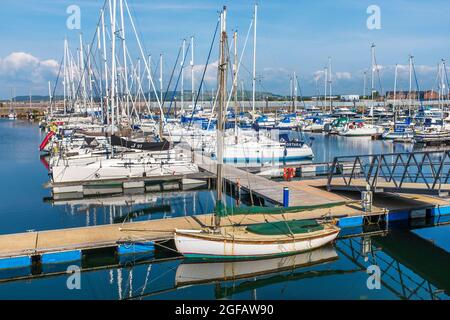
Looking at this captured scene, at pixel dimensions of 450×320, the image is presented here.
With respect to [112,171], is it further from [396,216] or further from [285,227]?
[396,216]

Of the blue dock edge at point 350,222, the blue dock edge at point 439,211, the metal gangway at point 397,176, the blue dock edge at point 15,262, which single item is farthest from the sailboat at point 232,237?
the blue dock edge at point 439,211

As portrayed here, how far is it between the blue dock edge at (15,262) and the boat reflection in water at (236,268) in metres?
5.68

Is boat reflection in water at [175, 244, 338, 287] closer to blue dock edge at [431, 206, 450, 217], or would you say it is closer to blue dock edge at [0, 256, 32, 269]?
blue dock edge at [0, 256, 32, 269]

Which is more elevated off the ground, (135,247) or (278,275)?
(135,247)

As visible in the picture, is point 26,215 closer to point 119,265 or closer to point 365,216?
point 119,265

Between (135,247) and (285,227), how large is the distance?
6.35 m

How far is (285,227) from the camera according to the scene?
20.1m

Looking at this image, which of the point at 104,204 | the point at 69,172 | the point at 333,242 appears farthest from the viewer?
the point at 69,172

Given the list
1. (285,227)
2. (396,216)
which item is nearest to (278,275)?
(285,227)

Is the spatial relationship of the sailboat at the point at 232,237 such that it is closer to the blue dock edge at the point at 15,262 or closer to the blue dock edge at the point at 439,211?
the blue dock edge at the point at 15,262

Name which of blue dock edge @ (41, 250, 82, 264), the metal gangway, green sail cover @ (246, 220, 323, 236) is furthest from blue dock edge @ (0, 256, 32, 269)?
the metal gangway

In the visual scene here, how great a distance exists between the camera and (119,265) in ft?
63.7
